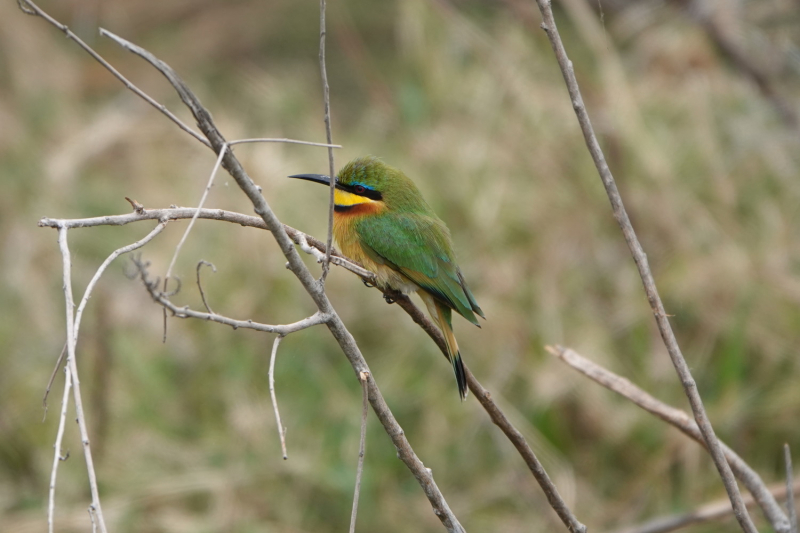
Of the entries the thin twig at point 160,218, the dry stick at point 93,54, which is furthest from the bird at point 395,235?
the dry stick at point 93,54

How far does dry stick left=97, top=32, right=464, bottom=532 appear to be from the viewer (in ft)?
3.28

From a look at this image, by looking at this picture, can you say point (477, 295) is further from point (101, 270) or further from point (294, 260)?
point (101, 270)

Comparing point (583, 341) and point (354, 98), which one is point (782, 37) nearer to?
point (583, 341)

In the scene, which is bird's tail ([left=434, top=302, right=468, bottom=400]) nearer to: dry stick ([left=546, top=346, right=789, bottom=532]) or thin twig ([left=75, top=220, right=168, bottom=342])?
dry stick ([left=546, top=346, right=789, bottom=532])

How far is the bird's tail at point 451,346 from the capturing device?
1.80 meters

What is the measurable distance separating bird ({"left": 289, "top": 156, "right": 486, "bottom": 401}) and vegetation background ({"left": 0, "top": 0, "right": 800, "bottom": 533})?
1.25 m

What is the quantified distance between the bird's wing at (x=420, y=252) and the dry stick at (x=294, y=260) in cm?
85

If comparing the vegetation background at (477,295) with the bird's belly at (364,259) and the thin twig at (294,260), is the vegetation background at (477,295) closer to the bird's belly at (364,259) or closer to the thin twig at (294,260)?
the bird's belly at (364,259)

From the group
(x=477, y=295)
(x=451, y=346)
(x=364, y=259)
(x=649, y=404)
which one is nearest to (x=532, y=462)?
(x=649, y=404)

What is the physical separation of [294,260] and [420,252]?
1.15 metres

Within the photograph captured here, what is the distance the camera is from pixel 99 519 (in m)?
1.06

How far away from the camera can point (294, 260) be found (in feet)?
3.82

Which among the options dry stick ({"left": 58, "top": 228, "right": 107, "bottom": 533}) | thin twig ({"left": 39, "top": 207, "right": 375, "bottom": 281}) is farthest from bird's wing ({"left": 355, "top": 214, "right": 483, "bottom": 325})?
dry stick ({"left": 58, "top": 228, "right": 107, "bottom": 533})

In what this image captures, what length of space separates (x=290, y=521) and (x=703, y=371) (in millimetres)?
1798
